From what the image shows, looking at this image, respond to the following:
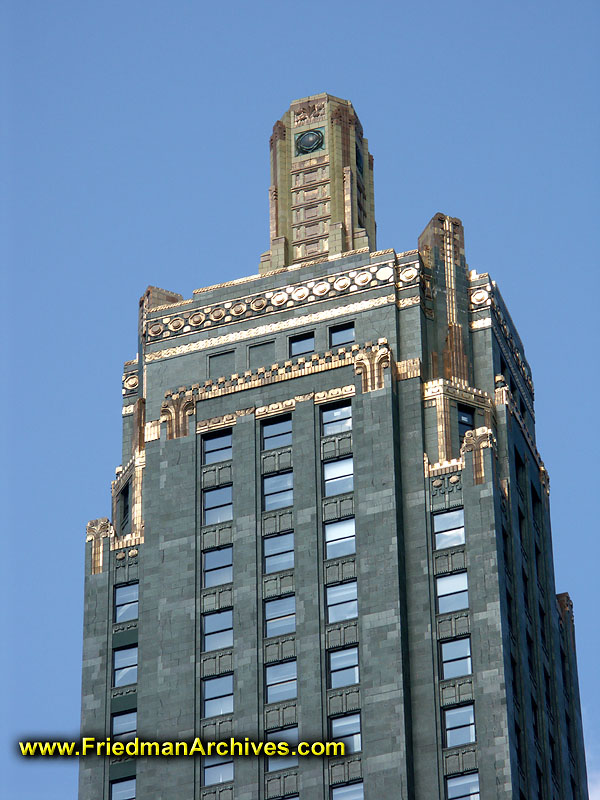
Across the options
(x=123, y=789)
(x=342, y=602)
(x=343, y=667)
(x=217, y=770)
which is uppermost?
(x=342, y=602)

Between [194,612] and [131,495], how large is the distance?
10837 mm

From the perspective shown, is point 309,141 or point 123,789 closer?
point 123,789

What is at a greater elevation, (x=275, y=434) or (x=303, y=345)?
(x=303, y=345)

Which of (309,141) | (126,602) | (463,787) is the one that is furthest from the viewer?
(309,141)

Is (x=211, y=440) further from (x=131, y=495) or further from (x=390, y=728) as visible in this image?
(x=390, y=728)

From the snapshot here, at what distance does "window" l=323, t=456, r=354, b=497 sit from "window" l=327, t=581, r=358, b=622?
583 centimetres

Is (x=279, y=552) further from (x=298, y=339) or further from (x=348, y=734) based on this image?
(x=298, y=339)

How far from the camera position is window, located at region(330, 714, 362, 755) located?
406 feet

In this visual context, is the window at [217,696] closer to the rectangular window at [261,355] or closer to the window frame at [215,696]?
the window frame at [215,696]

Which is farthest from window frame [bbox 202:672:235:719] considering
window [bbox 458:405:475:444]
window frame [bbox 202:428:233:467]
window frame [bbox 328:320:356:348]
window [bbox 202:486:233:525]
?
window frame [bbox 328:320:356:348]

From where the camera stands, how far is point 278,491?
13375cm

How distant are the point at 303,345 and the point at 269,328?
2434 mm

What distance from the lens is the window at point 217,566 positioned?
132250 millimetres

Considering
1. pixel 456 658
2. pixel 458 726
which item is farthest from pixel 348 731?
pixel 456 658
